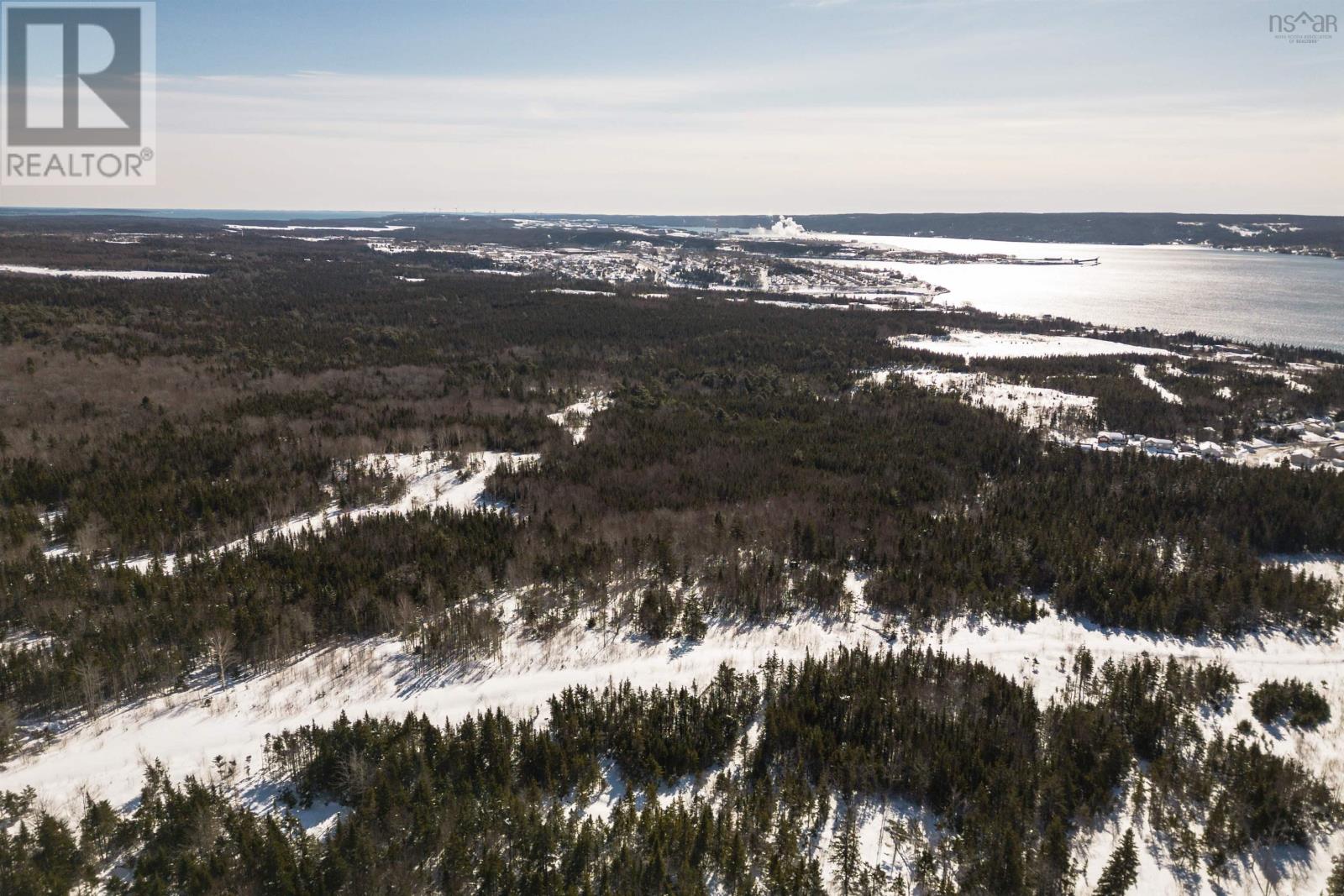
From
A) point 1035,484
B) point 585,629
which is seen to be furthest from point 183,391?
point 1035,484

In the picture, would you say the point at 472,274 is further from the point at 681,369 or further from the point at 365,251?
the point at 681,369

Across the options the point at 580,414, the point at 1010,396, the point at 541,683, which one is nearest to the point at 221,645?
the point at 541,683

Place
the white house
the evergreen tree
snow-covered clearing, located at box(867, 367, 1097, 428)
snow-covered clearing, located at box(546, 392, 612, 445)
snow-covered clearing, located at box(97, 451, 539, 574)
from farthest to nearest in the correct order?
snow-covered clearing, located at box(867, 367, 1097, 428), snow-covered clearing, located at box(546, 392, 612, 445), the white house, snow-covered clearing, located at box(97, 451, 539, 574), the evergreen tree

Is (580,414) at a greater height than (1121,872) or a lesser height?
greater

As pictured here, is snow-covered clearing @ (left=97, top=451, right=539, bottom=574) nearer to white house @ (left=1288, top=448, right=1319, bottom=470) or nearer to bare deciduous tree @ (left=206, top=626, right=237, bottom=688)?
bare deciduous tree @ (left=206, top=626, right=237, bottom=688)

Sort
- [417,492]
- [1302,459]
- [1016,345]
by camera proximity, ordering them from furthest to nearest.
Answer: [1016,345] < [1302,459] < [417,492]

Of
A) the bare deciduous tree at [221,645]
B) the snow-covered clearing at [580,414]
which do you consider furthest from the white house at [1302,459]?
the bare deciduous tree at [221,645]

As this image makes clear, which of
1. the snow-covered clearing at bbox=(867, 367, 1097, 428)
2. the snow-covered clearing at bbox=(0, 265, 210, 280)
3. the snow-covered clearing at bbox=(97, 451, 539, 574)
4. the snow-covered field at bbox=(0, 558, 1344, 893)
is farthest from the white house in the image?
the snow-covered clearing at bbox=(0, 265, 210, 280)

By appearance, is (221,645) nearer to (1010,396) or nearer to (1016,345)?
(1010,396)
